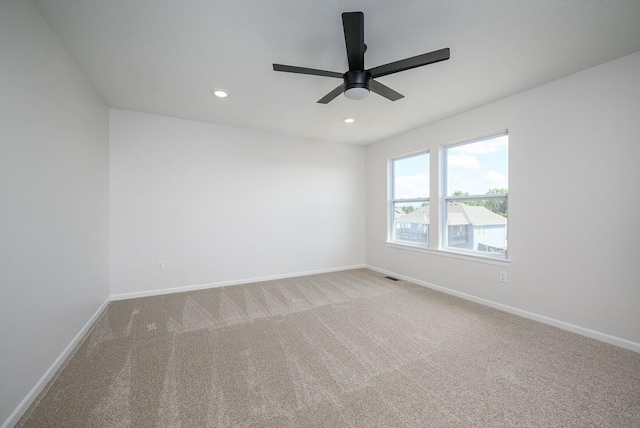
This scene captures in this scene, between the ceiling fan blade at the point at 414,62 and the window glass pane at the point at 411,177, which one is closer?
the ceiling fan blade at the point at 414,62

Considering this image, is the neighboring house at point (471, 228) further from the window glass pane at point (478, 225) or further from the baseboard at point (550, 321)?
the baseboard at point (550, 321)

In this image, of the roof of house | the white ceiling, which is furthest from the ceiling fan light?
the roof of house

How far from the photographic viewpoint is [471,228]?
3.32 metres

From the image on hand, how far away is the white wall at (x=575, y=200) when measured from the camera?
6.85 feet

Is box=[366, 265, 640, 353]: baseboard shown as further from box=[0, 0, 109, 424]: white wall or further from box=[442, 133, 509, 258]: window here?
box=[0, 0, 109, 424]: white wall

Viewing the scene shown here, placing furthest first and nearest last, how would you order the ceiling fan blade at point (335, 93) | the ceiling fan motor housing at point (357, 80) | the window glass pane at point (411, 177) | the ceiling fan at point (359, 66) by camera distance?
1. the window glass pane at point (411, 177)
2. the ceiling fan blade at point (335, 93)
3. the ceiling fan motor housing at point (357, 80)
4. the ceiling fan at point (359, 66)

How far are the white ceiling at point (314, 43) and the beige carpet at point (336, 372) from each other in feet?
8.22

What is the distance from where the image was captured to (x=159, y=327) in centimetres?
245

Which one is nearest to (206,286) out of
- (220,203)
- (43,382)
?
(220,203)

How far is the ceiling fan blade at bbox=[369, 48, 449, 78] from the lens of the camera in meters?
1.60

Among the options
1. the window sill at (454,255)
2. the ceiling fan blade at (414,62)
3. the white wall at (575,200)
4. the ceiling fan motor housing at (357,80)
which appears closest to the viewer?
the ceiling fan blade at (414,62)

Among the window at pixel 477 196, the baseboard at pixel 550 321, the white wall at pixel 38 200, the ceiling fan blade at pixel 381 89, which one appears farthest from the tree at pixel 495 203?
the white wall at pixel 38 200

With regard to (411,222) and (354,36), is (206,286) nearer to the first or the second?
(411,222)

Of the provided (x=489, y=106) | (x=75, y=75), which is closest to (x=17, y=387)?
(x=75, y=75)
